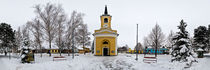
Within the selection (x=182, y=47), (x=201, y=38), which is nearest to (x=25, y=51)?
(x=182, y=47)

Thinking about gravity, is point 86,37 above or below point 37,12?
below

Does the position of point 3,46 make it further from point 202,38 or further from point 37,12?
point 202,38

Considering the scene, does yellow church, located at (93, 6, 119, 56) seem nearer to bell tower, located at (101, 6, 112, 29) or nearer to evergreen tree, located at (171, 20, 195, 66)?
bell tower, located at (101, 6, 112, 29)

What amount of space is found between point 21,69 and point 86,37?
33.6 metres

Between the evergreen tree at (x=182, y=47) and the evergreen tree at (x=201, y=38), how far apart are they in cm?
1789

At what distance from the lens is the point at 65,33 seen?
108 ft

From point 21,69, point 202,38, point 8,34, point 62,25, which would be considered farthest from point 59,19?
point 202,38

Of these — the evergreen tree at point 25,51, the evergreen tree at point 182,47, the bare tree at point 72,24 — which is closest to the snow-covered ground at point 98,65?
the evergreen tree at point 182,47

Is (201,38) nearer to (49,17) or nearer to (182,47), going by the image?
(182,47)

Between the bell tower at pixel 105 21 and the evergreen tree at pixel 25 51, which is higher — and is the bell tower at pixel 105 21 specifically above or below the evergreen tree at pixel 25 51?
above

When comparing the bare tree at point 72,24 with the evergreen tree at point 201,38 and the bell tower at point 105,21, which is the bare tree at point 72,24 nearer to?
the bell tower at point 105,21

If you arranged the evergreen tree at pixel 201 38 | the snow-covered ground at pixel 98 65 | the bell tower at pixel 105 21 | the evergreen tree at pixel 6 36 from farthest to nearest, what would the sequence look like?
the bell tower at pixel 105 21 → the evergreen tree at pixel 201 38 → the evergreen tree at pixel 6 36 → the snow-covered ground at pixel 98 65

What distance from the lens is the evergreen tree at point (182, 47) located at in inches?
715

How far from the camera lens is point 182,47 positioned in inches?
733
